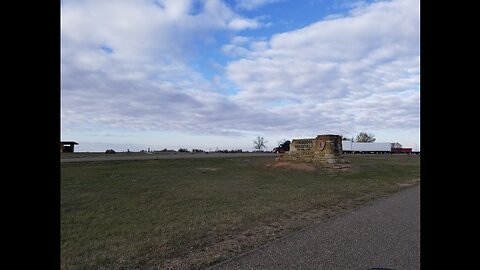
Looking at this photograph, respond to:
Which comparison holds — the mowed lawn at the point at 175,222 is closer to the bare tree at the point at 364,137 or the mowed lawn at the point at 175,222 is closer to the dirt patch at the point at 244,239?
the dirt patch at the point at 244,239

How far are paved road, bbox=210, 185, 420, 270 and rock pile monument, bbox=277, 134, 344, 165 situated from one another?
20.8m

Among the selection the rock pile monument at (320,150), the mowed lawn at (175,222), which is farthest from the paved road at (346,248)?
the rock pile monument at (320,150)

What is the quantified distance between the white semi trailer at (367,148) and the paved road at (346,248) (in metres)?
85.0

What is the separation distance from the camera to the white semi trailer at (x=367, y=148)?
89500 mm

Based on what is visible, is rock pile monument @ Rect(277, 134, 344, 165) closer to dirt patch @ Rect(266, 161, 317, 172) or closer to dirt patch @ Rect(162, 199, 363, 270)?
dirt patch @ Rect(266, 161, 317, 172)

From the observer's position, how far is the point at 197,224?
25.5 feet

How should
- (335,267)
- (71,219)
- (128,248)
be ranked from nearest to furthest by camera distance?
(335,267) → (128,248) → (71,219)

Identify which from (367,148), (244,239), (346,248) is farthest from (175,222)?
(367,148)

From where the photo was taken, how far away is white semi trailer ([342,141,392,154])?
89500mm

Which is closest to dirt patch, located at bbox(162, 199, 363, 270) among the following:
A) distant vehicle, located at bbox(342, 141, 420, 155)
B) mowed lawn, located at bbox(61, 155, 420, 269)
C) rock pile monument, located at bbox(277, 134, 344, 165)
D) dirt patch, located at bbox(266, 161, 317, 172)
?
mowed lawn, located at bbox(61, 155, 420, 269)
